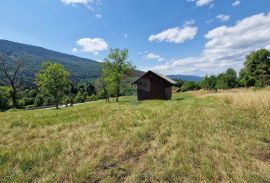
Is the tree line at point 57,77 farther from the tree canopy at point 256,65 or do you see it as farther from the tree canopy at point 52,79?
the tree canopy at point 256,65

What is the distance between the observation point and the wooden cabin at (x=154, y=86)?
3650 cm

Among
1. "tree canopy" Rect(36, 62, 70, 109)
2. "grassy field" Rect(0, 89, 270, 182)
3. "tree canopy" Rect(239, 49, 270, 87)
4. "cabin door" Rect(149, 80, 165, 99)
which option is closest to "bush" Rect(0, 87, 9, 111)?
"tree canopy" Rect(36, 62, 70, 109)

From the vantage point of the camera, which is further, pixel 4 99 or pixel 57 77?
pixel 4 99

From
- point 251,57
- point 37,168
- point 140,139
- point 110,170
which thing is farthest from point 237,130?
point 251,57

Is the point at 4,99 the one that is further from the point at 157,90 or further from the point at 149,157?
the point at 149,157

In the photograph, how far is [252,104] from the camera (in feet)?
30.7

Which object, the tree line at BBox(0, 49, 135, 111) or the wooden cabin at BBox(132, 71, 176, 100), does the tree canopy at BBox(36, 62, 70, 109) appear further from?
the wooden cabin at BBox(132, 71, 176, 100)

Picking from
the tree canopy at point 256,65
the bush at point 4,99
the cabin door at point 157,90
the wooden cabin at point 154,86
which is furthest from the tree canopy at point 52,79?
the tree canopy at point 256,65

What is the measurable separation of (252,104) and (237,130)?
450cm

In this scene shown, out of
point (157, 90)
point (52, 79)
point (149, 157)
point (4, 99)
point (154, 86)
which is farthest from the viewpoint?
point (4, 99)

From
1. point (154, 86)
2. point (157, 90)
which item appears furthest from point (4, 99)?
point (157, 90)

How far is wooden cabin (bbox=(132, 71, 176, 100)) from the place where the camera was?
1437 inches

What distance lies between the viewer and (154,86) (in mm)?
37125

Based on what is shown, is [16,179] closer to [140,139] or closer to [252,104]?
[140,139]
